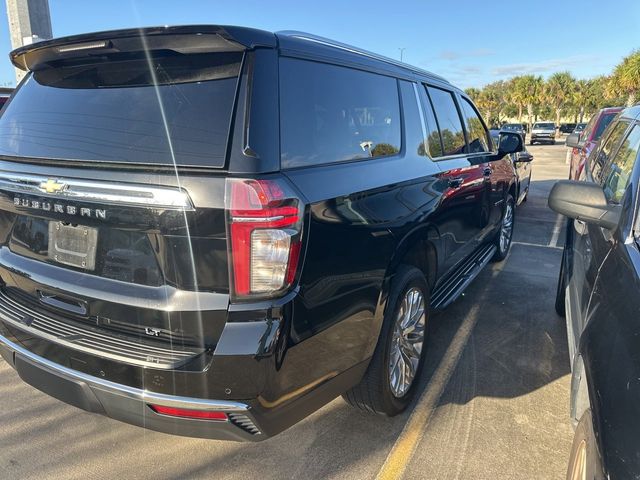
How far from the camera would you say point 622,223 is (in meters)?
2.01

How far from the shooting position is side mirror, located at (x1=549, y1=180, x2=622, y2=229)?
6.97 feet

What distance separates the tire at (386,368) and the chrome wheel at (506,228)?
3.31m

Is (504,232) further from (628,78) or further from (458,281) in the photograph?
(628,78)

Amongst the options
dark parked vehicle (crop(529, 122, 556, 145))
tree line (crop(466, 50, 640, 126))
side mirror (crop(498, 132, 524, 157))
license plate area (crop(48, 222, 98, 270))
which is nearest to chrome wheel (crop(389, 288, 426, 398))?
license plate area (crop(48, 222, 98, 270))

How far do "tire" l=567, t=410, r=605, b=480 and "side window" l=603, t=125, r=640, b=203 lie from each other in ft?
4.02

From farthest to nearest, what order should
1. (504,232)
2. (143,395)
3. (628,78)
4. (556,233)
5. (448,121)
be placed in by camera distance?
(628,78) → (556,233) → (504,232) → (448,121) → (143,395)

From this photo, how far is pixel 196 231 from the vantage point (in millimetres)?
A: 1759

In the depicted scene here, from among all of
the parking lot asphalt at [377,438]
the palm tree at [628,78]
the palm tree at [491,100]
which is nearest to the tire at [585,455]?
the parking lot asphalt at [377,438]

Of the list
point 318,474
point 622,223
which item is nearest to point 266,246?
point 318,474

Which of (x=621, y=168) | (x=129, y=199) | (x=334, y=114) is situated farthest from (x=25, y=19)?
(x=621, y=168)

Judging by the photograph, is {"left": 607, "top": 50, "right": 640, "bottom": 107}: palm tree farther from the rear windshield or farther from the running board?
the rear windshield

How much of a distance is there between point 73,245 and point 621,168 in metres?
2.96

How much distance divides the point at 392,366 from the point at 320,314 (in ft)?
3.13

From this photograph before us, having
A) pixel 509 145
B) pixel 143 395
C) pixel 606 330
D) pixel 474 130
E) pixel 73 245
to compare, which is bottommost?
pixel 143 395
